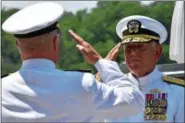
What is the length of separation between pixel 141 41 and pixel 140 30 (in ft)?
0.45

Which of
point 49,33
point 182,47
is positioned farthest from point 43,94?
point 182,47

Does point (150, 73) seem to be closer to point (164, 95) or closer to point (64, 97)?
point (164, 95)

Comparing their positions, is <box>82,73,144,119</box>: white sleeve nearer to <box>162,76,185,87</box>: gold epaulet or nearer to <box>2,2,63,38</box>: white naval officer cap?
<box>2,2,63,38</box>: white naval officer cap

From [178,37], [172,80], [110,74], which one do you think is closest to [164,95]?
[172,80]

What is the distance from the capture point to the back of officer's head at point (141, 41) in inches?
119

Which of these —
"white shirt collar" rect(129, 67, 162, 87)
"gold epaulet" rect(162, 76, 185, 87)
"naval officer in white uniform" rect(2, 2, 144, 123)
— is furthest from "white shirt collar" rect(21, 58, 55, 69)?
"gold epaulet" rect(162, 76, 185, 87)

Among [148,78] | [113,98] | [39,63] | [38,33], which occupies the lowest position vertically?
[148,78]

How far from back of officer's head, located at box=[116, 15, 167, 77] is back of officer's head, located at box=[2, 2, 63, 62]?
2.90 feet

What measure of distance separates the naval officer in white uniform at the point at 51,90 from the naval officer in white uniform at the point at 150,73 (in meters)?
0.84

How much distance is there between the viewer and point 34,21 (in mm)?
2174

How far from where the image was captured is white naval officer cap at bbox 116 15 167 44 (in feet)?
10.5

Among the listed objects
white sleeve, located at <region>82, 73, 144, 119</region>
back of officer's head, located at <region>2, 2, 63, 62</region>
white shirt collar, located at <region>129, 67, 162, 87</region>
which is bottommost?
white shirt collar, located at <region>129, 67, 162, 87</region>

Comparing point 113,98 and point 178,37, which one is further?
point 178,37

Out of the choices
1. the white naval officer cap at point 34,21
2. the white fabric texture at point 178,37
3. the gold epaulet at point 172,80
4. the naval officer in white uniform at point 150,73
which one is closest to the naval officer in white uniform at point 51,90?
the white naval officer cap at point 34,21
